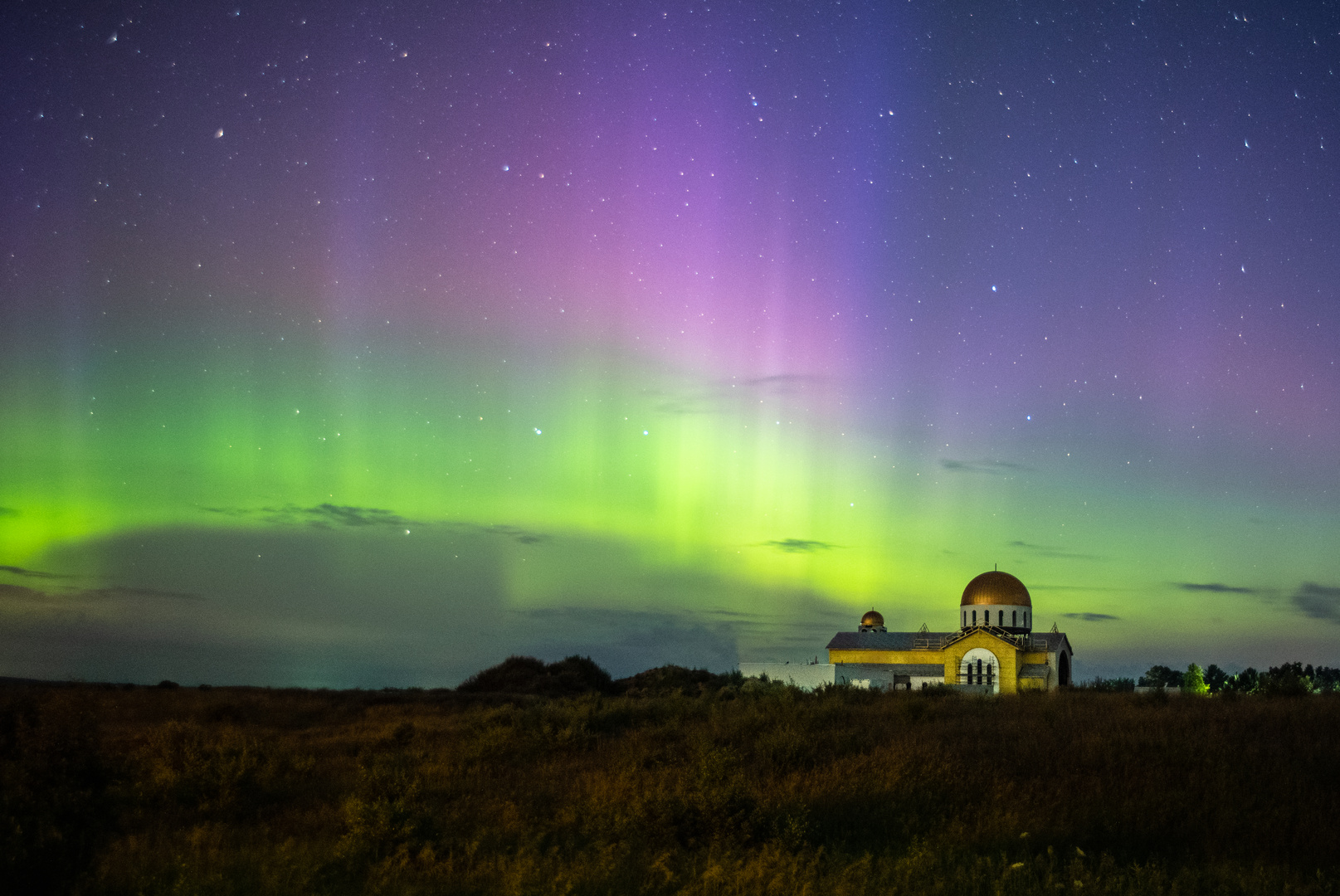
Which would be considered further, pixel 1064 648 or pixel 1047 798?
pixel 1064 648

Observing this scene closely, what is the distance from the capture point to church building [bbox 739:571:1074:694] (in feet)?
192

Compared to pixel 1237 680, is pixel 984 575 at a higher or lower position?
higher

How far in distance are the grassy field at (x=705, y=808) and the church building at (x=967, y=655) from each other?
128 ft

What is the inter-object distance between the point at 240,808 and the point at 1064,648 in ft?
200

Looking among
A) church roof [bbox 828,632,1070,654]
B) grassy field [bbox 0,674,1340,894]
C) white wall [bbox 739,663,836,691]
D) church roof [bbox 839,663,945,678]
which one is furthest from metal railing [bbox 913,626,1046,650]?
grassy field [bbox 0,674,1340,894]

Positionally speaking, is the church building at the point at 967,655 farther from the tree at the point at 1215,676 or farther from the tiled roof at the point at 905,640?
the tree at the point at 1215,676

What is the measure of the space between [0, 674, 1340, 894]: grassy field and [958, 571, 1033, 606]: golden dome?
4433cm

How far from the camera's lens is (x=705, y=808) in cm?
1053

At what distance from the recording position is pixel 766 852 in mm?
9375

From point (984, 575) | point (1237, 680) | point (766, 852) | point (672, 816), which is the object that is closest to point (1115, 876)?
point (766, 852)

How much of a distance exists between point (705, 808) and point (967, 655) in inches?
2091

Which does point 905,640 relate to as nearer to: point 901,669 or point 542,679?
point 901,669

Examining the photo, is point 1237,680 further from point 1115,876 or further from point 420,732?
point 1115,876

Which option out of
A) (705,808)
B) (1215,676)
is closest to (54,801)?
(705,808)
